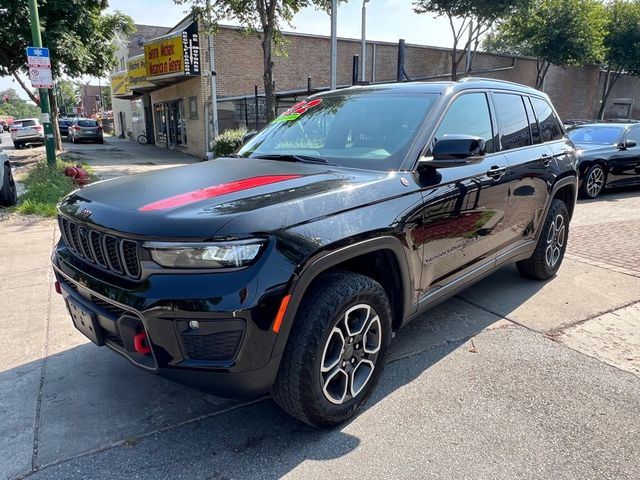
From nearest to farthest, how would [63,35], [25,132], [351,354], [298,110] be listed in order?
[351,354] < [298,110] < [63,35] < [25,132]

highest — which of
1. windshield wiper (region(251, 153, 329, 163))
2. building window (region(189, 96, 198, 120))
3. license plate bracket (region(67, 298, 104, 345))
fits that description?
building window (region(189, 96, 198, 120))

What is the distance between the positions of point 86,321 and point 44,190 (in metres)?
7.41

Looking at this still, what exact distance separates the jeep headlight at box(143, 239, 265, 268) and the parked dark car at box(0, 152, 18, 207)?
744 cm

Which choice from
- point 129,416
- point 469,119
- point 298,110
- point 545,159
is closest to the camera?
point 129,416

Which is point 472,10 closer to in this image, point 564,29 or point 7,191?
point 564,29

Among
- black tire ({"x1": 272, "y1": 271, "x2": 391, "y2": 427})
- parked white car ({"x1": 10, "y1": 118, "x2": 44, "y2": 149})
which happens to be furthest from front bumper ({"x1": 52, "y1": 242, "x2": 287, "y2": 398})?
parked white car ({"x1": 10, "y1": 118, "x2": 44, "y2": 149})

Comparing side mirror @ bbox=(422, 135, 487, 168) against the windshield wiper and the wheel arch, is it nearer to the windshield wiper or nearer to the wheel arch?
the wheel arch

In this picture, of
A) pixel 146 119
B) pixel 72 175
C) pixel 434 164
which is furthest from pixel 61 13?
pixel 434 164

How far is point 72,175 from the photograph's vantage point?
968cm

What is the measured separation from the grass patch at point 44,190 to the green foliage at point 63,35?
5756 mm

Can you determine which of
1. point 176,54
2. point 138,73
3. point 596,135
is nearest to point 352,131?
point 596,135

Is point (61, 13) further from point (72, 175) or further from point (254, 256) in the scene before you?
point (254, 256)

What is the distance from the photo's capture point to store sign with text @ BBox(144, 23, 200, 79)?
17352 mm

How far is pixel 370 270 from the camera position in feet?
9.13
